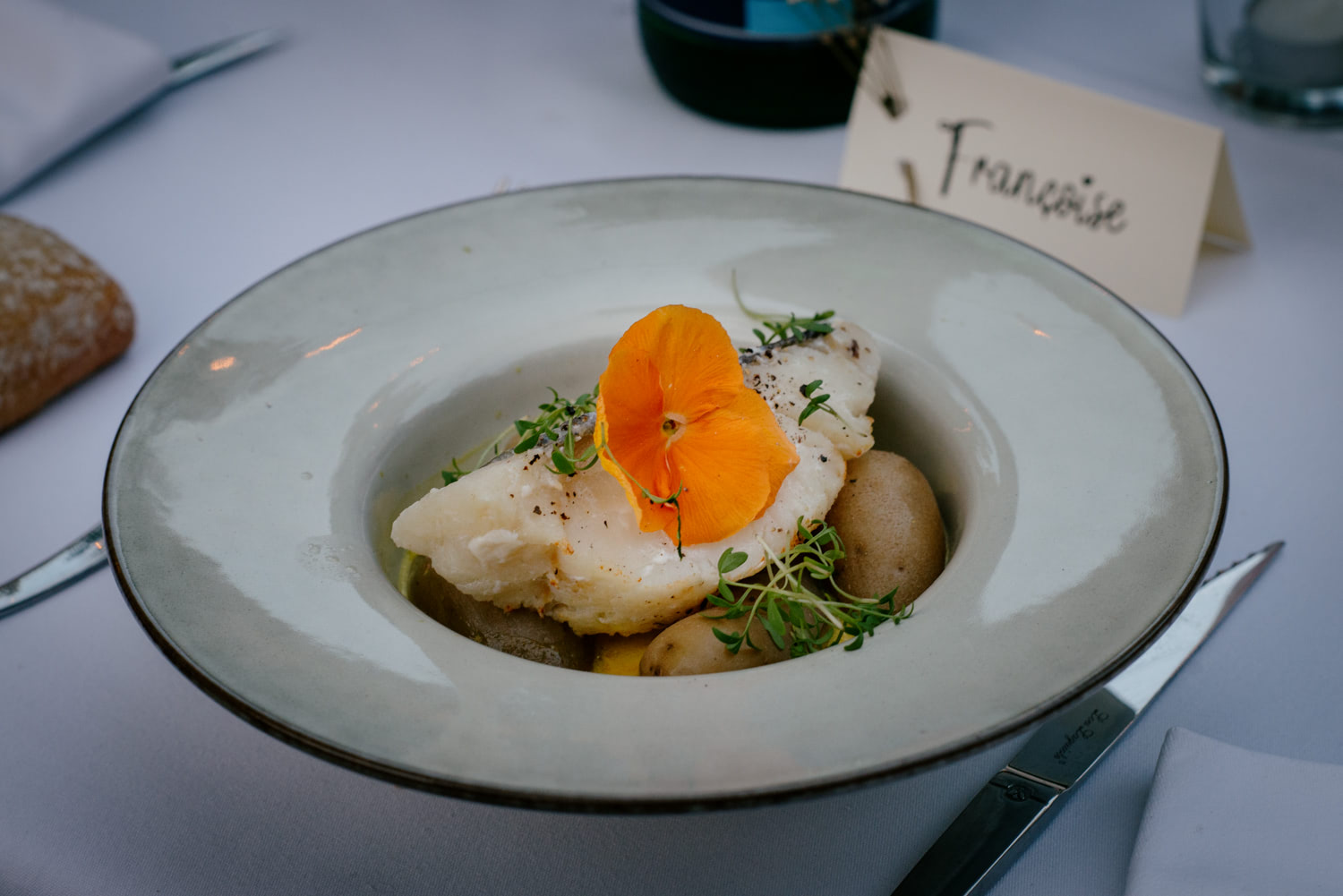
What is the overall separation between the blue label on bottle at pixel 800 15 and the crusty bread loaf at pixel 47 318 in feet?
3.45

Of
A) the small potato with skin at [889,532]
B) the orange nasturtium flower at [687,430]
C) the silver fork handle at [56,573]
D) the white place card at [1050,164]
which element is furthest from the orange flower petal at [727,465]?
the white place card at [1050,164]

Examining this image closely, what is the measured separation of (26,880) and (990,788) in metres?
0.81

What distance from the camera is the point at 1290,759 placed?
85cm

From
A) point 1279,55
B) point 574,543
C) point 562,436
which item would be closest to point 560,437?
point 562,436

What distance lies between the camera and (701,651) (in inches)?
34.6

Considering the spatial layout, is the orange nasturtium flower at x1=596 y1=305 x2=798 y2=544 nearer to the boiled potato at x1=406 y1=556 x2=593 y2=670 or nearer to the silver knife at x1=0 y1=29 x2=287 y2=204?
the boiled potato at x1=406 y1=556 x2=593 y2=670

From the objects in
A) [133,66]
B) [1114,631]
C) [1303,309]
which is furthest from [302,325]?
[1303,309]

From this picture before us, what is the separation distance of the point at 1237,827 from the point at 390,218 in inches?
58.1

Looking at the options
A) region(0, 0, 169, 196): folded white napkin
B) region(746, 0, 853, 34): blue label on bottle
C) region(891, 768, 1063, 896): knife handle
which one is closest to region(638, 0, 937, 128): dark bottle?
region(746, 0, 853, 34): blue label on bottle

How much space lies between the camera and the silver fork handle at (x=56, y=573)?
1130mm

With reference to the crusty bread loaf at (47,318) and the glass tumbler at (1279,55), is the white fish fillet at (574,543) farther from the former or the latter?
the glass tumbler at (1279,55)

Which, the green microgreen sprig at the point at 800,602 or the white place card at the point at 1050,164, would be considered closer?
the green microgreen sprig at the point at 800,602

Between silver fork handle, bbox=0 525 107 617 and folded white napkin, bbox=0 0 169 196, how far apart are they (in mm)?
971

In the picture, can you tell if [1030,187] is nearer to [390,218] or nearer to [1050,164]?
[1050,164]
